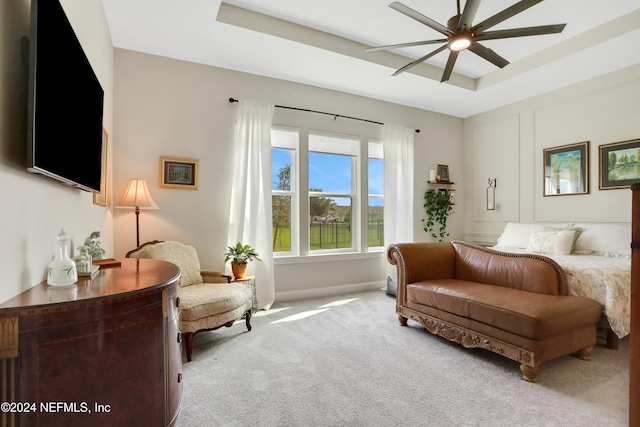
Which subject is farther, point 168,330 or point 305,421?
point 305,421

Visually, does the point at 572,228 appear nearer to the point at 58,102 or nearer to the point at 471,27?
the point at 471,27

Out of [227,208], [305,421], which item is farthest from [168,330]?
[227,208]

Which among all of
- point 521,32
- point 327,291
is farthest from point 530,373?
point 327,291

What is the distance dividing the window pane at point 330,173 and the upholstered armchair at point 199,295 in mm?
1887

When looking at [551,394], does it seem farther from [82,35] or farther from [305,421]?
[82,35]

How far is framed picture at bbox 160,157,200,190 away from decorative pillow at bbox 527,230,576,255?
159 inches

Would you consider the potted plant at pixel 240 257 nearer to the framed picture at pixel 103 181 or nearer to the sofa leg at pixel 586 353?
the framed picture at pixel 103 181

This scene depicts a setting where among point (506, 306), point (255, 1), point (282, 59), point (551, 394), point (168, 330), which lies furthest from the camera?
point (282, 59)

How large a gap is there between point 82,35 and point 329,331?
2972 millimetres

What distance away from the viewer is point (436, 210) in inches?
205

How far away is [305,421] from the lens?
171 centimetres

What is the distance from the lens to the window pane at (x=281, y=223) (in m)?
4.15

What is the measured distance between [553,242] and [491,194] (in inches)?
69.6

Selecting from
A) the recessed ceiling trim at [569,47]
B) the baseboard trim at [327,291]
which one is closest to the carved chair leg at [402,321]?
the baseboard trim at [327,291]
